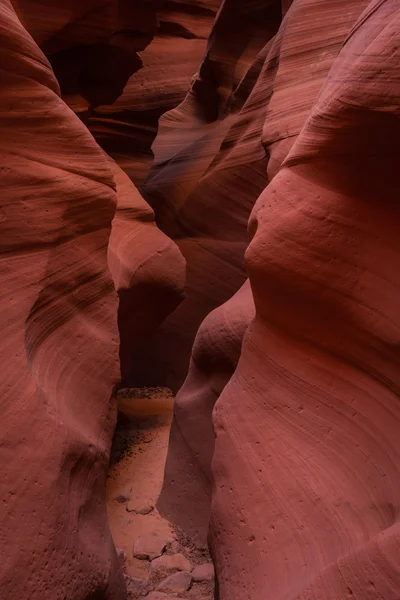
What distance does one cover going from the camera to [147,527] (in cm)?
316

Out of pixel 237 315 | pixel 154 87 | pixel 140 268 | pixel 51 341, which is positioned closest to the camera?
pixel 51 341

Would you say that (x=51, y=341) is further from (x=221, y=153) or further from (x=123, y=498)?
(x=221, y=153)

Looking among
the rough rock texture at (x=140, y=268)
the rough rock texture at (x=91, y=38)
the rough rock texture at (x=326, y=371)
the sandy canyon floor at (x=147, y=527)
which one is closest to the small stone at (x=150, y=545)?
the sandy canyon floor at (x=147, y=527)

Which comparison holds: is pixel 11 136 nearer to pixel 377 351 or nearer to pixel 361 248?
pixel 361 248

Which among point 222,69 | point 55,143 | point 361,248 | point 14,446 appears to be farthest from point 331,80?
point 222,69

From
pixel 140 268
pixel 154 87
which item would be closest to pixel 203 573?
pixel 140 268

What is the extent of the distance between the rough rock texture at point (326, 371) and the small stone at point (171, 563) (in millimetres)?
692

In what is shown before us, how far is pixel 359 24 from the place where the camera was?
193 centimetres

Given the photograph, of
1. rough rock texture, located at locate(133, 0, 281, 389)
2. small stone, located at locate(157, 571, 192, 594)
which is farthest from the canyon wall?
rough rock texture, located at locate(133, 0, 281, 389)

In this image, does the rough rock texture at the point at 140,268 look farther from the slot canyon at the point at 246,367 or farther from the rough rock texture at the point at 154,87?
the rough rock texture at the point at 154,87

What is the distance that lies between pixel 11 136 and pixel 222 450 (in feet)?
5.11

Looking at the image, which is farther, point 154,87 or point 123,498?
point 154,87

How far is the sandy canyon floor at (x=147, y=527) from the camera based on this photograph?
264 cm

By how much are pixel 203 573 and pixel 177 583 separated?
16 centimetres
